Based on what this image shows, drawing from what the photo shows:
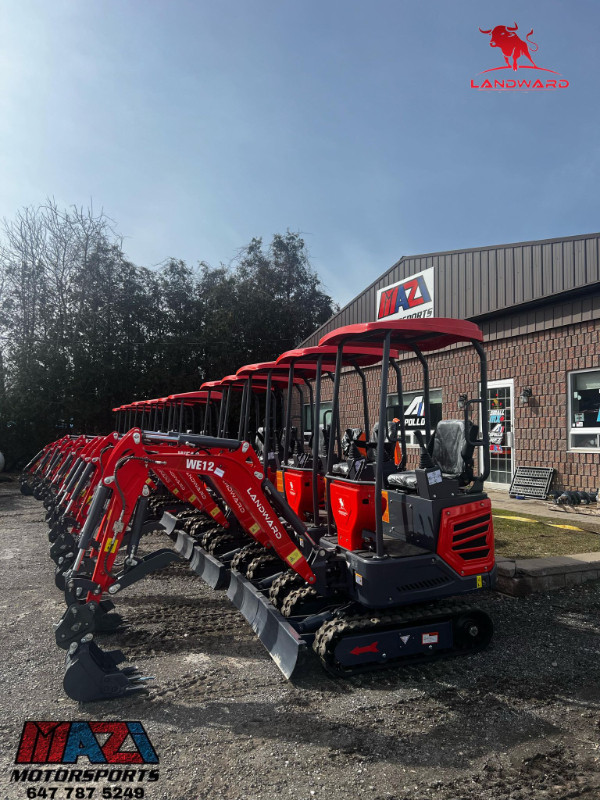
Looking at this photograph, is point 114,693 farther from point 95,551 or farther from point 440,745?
point 440,745

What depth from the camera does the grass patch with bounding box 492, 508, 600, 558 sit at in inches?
292

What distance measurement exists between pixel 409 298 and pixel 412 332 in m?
11.7

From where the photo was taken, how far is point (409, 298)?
16.1 meters

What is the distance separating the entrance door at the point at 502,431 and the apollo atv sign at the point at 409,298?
2.96 m

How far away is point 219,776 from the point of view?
3.10 meters

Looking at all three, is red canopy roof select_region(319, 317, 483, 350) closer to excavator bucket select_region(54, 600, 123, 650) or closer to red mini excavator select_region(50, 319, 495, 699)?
red mini excavator select_region(50, 319, 495, 699)

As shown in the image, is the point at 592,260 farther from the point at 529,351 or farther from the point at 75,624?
the point at 75,624

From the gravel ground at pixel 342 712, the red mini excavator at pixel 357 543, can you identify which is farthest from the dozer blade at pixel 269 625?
the gravel ground at pixel 342 712

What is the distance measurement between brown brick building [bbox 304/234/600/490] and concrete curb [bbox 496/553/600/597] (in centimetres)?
463

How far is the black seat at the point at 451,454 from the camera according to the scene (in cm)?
494

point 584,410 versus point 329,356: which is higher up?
point 329,356

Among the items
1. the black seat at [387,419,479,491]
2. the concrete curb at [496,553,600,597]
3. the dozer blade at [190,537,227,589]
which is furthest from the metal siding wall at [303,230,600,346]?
the dozer blade at [190,537,227,589]

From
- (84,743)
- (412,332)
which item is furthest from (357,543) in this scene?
(84,743)

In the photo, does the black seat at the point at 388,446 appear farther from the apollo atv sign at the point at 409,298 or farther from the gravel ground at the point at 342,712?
the apollo atv sign at the point at 409,298
